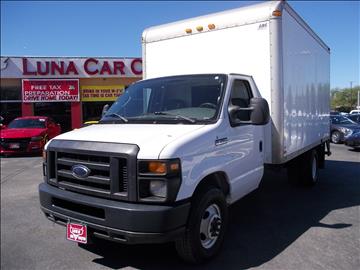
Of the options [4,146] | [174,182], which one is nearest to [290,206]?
[174,182]

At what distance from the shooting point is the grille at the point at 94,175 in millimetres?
3775

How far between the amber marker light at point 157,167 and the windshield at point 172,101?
3.06 ft

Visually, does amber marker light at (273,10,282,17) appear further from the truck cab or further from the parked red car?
the parked red car

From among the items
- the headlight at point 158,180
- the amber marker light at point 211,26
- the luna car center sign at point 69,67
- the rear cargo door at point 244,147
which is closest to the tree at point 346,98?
the luna car center sign at point 69,67

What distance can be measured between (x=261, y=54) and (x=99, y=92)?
2097cm

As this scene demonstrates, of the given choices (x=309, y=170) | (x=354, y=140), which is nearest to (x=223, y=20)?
(x=309, y=170)

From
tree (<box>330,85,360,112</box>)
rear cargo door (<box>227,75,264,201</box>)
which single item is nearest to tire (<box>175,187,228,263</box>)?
rear cargo door (<box>227,75,264,201</box>)

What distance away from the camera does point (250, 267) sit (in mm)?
4230

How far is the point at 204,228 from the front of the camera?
4.28m

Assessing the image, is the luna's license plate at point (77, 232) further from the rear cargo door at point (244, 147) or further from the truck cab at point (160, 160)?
the rear cargo door at point (244, 147)

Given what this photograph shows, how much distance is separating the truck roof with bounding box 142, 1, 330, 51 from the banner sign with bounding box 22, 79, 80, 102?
18.9 meters

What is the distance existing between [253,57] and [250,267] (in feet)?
9.84

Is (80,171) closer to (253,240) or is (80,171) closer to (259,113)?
(259,113)

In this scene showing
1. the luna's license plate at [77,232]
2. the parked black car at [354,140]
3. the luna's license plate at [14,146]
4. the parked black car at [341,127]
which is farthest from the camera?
the parked black car at [341,127]
